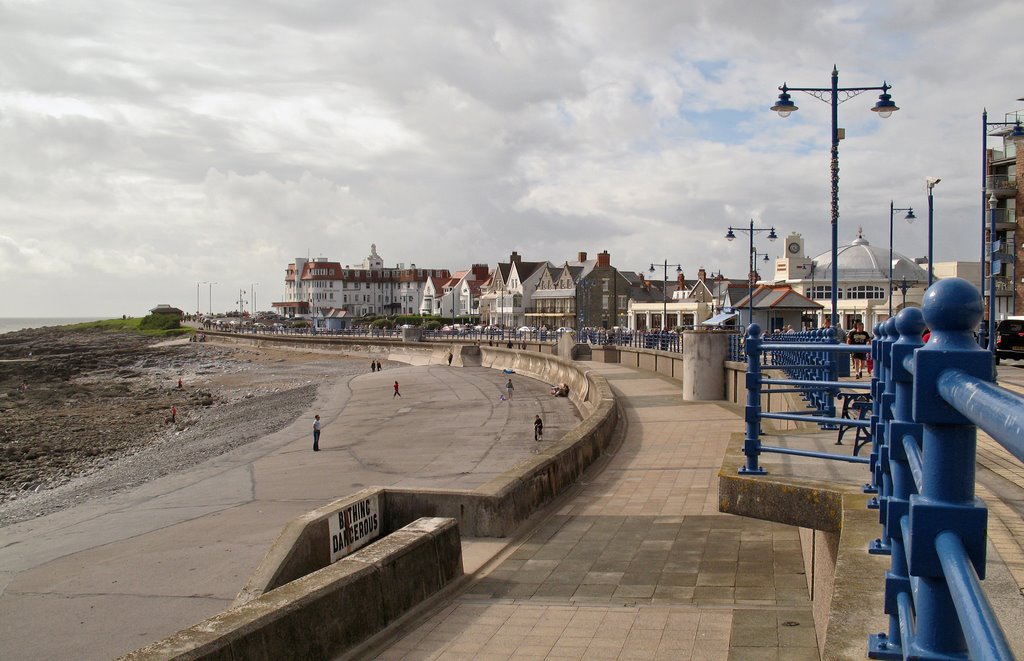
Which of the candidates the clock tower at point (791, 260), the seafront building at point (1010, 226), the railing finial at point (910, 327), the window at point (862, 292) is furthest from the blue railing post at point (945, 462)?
the clock tower at point (791, 260)

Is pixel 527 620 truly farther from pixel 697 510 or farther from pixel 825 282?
pixel 825 282

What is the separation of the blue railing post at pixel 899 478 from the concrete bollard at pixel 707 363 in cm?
1871

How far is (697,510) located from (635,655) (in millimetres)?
4337

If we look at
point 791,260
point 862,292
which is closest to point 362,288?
point 791,260

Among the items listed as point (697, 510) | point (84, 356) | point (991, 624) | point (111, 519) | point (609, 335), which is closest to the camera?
point (991, 624)

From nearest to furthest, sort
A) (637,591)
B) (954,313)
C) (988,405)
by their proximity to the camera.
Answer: (988,405)
(954,313)
(637,591)

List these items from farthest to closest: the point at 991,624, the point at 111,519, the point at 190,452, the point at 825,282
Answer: the point at 825,282
the point at 190,452
the point at 111,519
the point at 991,624

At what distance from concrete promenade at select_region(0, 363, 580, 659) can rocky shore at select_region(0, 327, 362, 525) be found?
2453mm

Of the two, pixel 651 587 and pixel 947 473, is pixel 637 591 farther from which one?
pixel 947 473

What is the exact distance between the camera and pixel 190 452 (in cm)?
2869

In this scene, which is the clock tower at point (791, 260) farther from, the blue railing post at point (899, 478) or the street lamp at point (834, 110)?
the blue railing post at point (899, 478)

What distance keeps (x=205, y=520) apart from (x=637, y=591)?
40.7 feet

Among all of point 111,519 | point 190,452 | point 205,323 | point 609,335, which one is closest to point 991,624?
point 111,519

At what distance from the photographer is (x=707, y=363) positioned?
21406mm
